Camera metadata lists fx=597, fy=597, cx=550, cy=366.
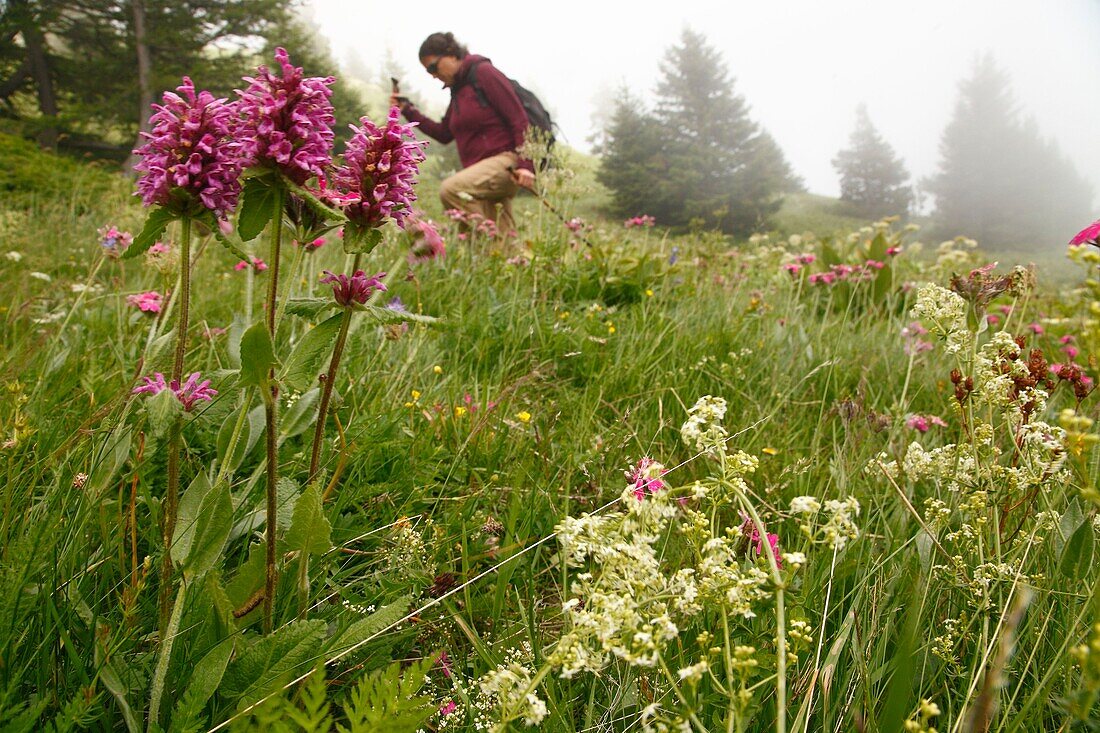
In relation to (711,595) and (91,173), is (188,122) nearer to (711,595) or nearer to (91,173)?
(711,595)

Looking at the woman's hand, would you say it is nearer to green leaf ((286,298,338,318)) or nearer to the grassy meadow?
the grassy meadow

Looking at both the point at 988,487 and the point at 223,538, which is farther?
the point at 988,487

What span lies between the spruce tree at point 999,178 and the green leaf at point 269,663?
38811 mm

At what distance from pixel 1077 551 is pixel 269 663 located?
130 cm

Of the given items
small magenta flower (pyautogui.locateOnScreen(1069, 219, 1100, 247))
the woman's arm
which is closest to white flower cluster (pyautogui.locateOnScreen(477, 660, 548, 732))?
small magenta flower (pyautogui.locateOnScreen(1069, 219, 1100, 247))

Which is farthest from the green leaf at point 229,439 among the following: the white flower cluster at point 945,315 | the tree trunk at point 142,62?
the tree trunk at point 142,62

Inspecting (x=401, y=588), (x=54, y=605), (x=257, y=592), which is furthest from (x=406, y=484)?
(x=54, y=605)

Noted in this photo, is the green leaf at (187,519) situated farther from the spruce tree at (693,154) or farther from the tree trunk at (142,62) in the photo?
the spruce tree at (693,154)

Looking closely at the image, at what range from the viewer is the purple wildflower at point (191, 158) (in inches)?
32.7

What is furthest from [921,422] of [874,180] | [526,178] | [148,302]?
[874,180]

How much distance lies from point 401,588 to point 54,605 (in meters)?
0.48

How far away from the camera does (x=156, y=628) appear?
0.95m

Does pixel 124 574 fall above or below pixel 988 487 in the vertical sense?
below

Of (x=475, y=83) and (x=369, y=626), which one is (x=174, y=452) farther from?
(x=475, y=83)
